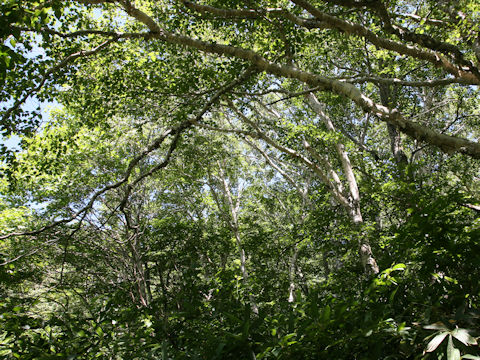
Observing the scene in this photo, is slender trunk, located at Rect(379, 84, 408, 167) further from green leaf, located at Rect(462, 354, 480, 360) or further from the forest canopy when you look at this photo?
green leaf, located at Rect(462, 354, 480, 360)

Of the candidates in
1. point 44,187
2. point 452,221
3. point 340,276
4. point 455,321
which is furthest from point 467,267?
point 44,187

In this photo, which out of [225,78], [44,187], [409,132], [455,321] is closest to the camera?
[455,321]

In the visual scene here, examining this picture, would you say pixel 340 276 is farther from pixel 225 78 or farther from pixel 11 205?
pixel 11 205

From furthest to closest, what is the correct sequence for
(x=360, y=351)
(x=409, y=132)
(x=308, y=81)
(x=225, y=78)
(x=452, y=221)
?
1. (x=225, y=78)
2. (x=308, y=81)
3. (x=409, y=132)
4. (x=452, y=221)
5. (x=360, y=351)

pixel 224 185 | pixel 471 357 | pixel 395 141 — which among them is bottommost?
pixel 471 357

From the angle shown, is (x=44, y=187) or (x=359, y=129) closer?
(x=44, y=187)

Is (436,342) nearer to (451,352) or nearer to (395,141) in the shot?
(451,352)

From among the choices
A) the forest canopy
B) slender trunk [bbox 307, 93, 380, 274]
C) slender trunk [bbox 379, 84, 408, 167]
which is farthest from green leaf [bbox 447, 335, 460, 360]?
slender trunk [bbox 379, 84, 408, 167]

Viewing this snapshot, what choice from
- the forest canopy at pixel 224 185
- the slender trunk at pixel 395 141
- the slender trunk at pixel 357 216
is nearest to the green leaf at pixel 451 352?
the forest canopy at pixel 224 185

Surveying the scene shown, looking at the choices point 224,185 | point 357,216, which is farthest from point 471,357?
point 224,185

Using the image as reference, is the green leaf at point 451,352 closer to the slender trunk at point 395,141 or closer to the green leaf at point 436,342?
the green leaf at point 436,342

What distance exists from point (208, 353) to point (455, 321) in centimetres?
123

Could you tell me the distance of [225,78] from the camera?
5.95m

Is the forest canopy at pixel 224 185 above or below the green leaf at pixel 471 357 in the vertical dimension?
above
